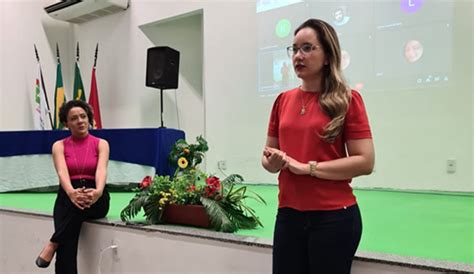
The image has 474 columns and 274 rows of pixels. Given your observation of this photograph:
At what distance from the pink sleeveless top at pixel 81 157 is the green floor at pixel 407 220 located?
1.08 feet

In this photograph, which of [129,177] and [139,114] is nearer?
[129,177]

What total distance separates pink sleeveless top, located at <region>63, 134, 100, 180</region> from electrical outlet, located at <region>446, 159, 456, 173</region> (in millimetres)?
3140

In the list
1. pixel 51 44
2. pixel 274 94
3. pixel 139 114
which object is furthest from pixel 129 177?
pixel 51 44

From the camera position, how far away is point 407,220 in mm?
2318

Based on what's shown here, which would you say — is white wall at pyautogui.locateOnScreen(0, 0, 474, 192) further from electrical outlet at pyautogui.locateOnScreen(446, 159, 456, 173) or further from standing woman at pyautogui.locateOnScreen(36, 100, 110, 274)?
standing woman at pyautogui.locateOnScreen(36, 100, 110, 274)

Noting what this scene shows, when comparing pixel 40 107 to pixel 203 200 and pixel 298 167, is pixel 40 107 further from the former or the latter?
pixel 298 167

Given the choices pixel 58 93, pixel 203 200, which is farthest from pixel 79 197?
pixel 58 93

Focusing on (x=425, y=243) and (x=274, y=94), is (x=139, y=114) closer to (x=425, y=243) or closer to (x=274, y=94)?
(x=274, y=94)

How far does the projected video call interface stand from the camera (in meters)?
3.62

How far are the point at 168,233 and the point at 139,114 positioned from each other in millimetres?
4536

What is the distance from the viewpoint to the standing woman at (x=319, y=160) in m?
1.08

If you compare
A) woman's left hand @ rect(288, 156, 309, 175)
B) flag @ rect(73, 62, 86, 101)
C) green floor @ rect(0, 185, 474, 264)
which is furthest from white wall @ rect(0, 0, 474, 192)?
woman's left hand @ rect(288, 156, 309, 175)

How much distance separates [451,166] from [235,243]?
2.81 metres

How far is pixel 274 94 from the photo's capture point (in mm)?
4715
